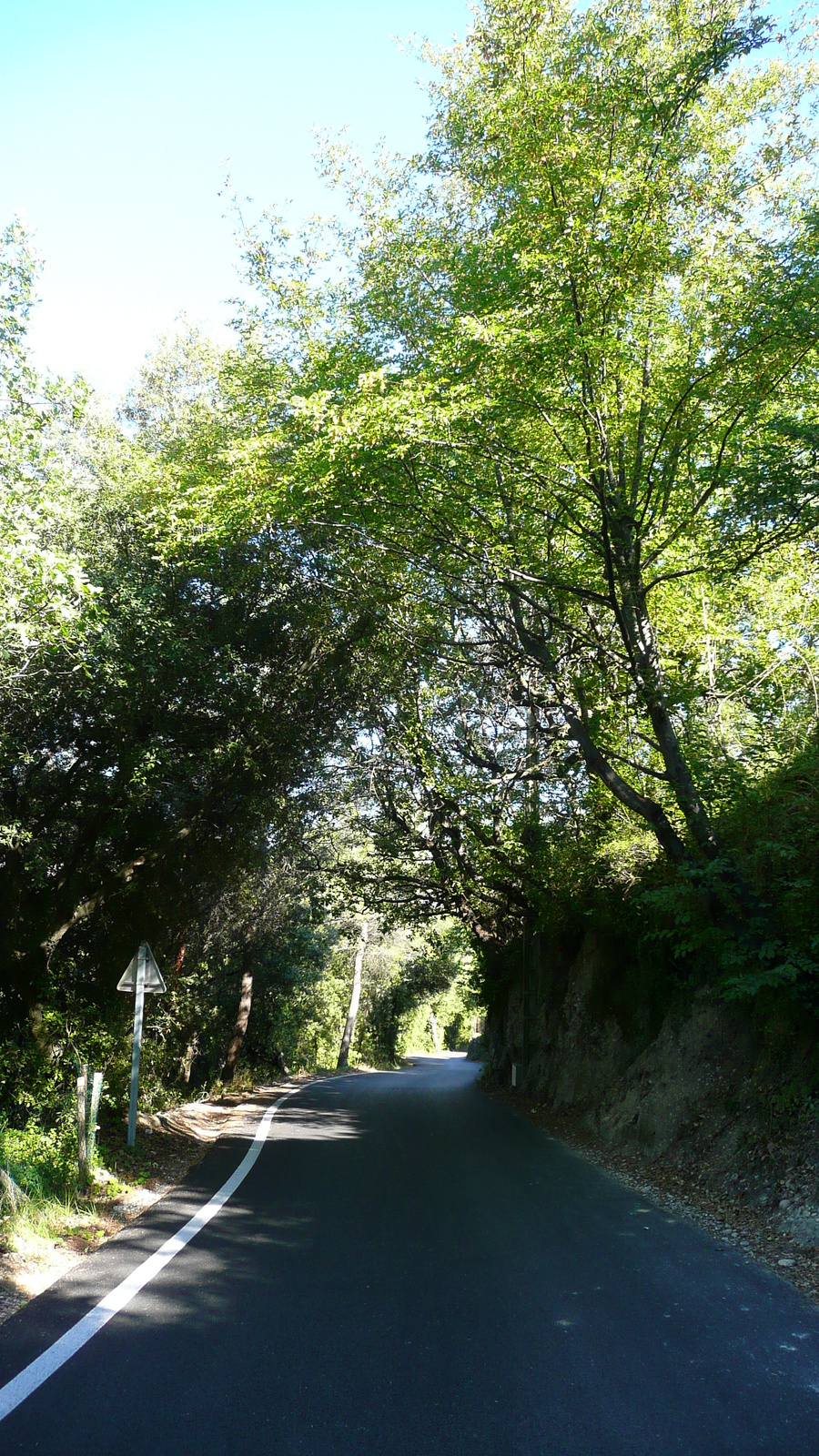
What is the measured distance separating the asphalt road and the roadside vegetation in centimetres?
244

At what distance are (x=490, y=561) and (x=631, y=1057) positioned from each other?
7.30m

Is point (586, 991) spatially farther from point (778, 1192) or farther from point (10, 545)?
point (10, 545)

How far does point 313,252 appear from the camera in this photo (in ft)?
43.2

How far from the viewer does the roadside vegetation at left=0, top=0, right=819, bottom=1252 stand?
9.38 m

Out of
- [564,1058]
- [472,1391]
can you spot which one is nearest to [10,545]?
[472,1391]

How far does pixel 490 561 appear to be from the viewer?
38.2 ft

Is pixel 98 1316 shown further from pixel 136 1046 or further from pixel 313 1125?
pixel 313 1125

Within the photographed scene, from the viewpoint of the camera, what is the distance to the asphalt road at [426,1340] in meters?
3.65

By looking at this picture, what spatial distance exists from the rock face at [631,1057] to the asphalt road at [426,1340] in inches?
77.8

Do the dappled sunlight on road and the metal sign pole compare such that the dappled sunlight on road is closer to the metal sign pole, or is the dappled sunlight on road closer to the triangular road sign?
the metal sign pole

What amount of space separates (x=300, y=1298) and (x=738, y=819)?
660cm

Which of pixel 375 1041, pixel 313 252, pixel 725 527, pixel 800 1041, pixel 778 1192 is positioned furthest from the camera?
pixel 375 1041

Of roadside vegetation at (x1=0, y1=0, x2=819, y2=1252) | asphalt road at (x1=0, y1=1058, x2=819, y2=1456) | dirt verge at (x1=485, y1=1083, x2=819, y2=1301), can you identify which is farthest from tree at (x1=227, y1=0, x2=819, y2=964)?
asphalt road at (x1=0, y1=1058, x2=819, y2=1456)

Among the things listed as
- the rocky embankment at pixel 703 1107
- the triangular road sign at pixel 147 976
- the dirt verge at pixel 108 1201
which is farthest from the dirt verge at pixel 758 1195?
the triangular road sign at pixel 147 976
